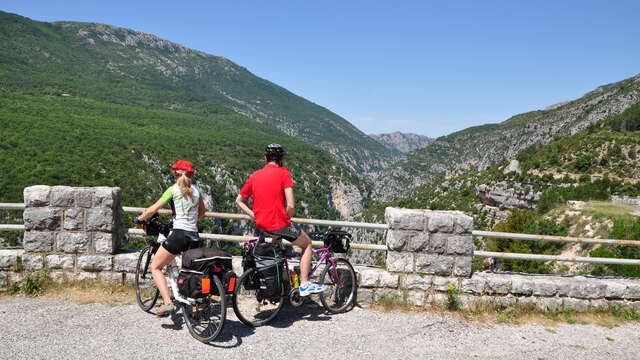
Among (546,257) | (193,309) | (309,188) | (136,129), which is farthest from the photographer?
(309,188)

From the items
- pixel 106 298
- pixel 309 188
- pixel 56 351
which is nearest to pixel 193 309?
pixel 56 351

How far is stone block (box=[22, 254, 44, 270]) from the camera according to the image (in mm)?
6016

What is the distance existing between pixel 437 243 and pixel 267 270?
8.88 feet

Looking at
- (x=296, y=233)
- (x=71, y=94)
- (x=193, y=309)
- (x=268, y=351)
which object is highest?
(x=71, y=94)

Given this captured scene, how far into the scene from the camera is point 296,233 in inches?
203

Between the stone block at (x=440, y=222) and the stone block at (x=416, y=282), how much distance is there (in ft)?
2.54

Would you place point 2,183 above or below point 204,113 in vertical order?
below

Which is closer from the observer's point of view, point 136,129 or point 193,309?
point 193,309

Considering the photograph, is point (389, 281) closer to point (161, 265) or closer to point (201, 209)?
point (201, 209)

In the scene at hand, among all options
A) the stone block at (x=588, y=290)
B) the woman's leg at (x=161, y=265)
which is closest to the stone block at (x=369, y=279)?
the woman's leg at (x=161, y=265)

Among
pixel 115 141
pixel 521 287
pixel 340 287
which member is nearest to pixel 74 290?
pixel 340 287

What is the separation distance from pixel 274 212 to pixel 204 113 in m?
195

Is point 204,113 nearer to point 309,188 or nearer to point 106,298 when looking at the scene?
point 309,188

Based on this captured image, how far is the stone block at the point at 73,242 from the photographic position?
6051 mm
